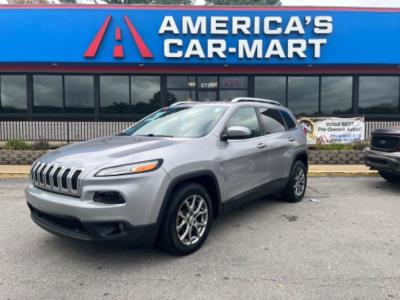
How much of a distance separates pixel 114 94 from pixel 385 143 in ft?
38.8

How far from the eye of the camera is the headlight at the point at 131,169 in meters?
3.25

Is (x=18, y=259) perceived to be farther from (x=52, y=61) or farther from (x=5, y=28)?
(x=5, y=28)

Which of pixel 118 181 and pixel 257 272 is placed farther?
pixel 257 272

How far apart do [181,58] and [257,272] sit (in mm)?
12404

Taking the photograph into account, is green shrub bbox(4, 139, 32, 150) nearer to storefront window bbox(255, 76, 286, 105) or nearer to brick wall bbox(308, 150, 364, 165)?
brick wall bbox(308, 150, 364, 165)

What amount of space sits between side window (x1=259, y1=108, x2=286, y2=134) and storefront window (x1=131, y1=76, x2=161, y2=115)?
10576mm

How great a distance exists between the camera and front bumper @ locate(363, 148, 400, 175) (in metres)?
6.54

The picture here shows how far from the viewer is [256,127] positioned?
5.10 meters

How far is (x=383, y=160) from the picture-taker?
6.79 meters

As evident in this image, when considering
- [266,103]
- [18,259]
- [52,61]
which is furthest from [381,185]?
[52,61]

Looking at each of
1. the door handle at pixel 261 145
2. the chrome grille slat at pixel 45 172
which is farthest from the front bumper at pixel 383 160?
the chrome grille slat at pixel 45 172

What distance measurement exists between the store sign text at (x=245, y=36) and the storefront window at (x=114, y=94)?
8.46 feet

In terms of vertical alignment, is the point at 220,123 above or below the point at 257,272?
above

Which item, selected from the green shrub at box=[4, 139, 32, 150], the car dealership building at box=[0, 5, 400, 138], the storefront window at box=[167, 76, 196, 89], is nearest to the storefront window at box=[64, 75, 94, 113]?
the car dealership building at box=[0, 5, 400, 138]
